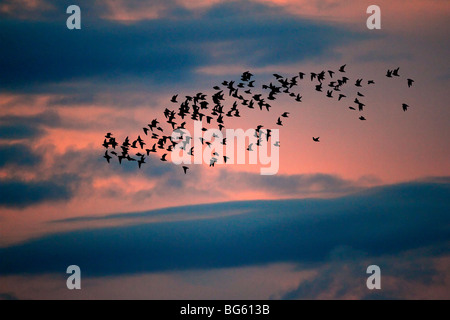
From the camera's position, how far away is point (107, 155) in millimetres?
87250

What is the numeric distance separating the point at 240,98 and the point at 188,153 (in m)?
12.4
